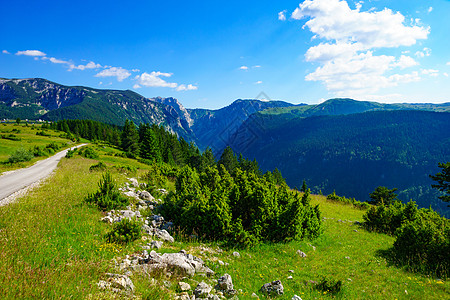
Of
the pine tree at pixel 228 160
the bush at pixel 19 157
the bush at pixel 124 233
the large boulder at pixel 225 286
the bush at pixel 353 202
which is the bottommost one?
the bush at pixel 353 202

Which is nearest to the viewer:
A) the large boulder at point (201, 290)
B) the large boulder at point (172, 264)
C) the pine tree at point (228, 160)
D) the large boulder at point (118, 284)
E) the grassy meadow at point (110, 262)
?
the grassy meadow at point (110, 262)

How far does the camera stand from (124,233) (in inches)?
339

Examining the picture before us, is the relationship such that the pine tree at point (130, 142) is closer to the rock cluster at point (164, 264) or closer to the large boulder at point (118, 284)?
the rock cluster at point (164, 264)

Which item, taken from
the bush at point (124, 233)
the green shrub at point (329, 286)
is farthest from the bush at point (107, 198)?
the green shrub at point (329, 286)

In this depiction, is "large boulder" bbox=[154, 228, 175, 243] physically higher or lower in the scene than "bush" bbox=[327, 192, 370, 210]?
higher

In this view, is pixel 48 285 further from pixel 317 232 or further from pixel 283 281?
pixel 317 232

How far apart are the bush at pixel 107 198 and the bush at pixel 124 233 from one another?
3.25 meters

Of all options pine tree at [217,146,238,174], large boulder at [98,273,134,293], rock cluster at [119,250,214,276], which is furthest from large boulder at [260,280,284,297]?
pine tree at [217,146,238,174]

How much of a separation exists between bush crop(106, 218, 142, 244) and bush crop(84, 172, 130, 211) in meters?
3.25

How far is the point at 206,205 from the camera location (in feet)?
38.8

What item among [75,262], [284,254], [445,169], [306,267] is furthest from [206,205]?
[445,169]

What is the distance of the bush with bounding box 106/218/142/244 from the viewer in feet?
26.9

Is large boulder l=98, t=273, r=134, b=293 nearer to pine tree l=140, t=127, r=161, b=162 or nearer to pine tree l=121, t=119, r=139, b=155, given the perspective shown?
pine tree l=140, t=127, r=161, b=162

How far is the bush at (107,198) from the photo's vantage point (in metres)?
11.4
